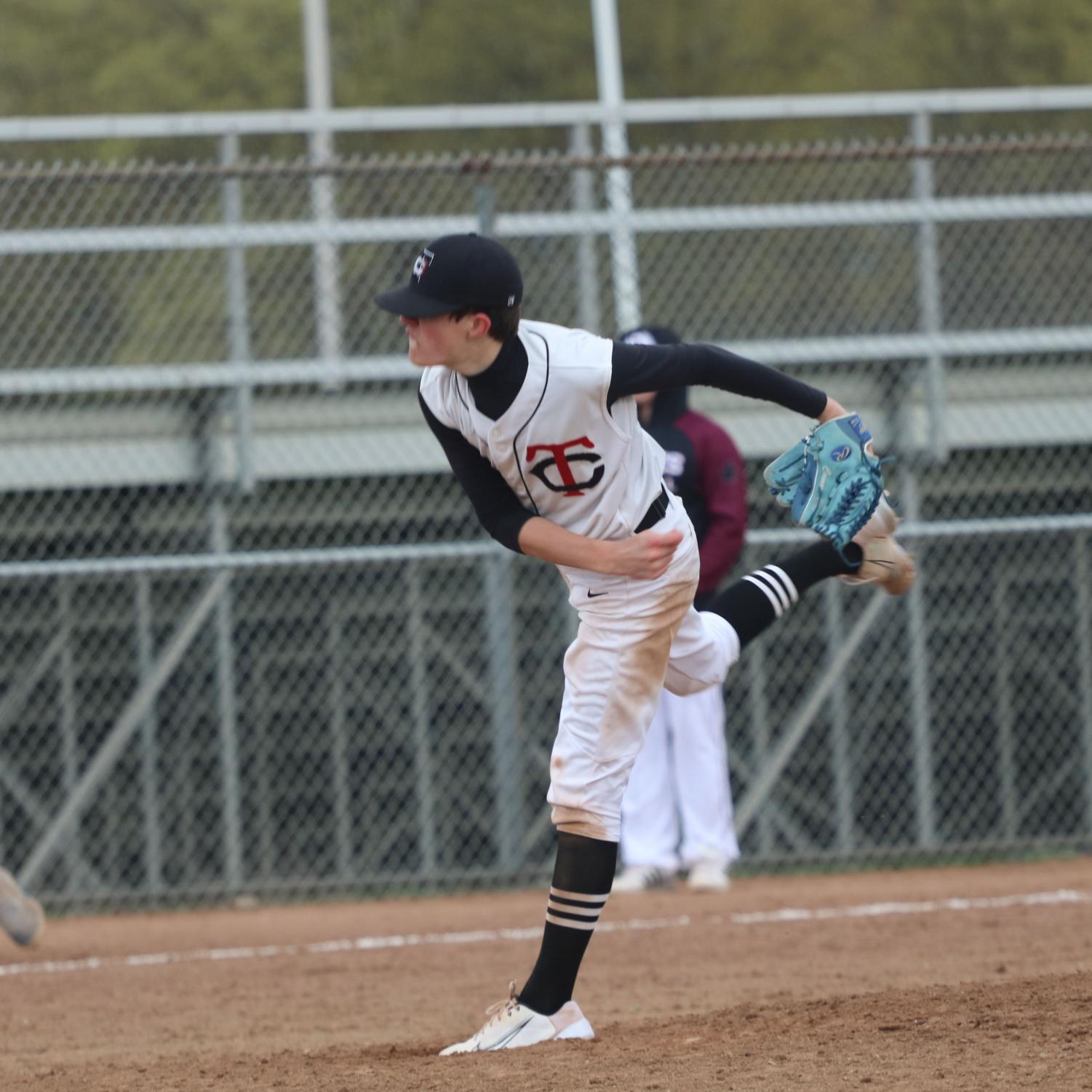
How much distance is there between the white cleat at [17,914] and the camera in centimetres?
651

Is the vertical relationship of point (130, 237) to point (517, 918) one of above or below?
above

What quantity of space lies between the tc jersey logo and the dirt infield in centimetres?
136

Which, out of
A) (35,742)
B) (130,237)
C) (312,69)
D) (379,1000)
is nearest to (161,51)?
(312,69)

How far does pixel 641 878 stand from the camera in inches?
314

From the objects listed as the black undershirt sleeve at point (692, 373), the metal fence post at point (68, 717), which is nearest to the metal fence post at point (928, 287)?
the metal fence post at point (68, 717)

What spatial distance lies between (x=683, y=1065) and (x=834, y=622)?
6016 mm

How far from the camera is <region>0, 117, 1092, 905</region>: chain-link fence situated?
9375 mm

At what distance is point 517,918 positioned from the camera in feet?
24.9

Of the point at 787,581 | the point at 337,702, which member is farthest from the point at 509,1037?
the point at 337,702

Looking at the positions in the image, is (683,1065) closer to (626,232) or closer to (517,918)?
(517,918)

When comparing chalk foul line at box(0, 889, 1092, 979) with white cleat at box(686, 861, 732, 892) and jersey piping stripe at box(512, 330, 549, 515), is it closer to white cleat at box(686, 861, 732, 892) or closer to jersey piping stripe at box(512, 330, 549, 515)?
white cleat at box(686, 861, 732, 892)

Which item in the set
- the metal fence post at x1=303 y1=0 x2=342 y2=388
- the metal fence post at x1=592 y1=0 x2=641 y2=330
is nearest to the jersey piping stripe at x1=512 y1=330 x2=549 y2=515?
the metal fence post at x1=592 y1=0 x2=641 y2=330

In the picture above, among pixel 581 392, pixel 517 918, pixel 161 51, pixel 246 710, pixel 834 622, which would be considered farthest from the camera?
pixel 161 51

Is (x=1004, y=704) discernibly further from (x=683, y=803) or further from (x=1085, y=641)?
(x=683, y=803)
